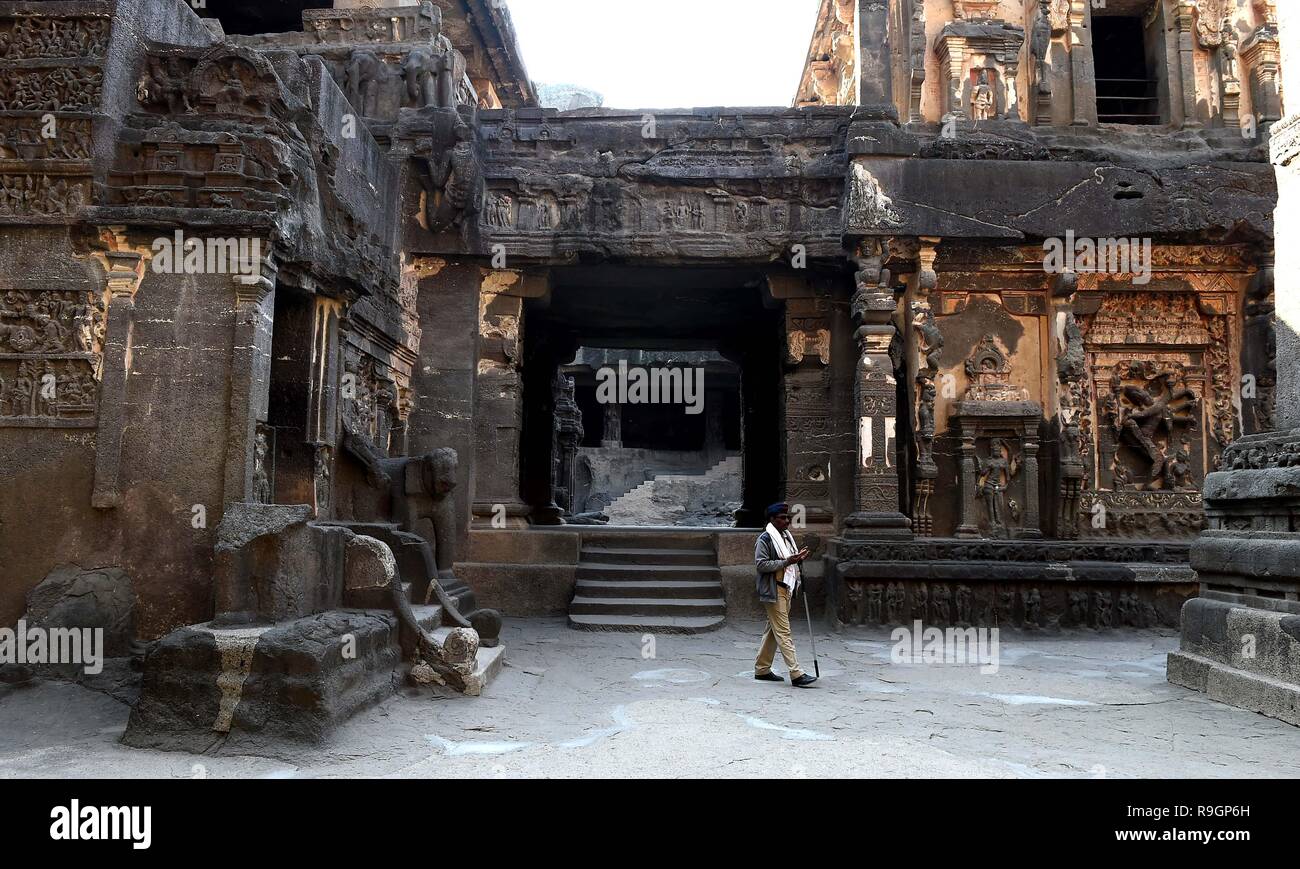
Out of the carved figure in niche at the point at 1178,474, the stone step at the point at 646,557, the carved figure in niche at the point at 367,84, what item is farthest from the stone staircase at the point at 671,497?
the carved figure in niche at the point at 367,84

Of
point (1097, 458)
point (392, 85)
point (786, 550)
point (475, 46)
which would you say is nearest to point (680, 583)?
point (786, 550)

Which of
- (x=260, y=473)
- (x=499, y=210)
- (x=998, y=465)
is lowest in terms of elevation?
(x=260, y=473)

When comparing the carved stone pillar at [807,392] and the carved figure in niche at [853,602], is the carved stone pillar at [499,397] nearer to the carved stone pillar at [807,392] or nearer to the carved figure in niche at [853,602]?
the carved stone pillar at [807,392]

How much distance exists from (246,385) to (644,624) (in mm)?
4597

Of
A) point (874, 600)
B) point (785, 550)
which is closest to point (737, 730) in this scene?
point (785, 550)

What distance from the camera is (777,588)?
6.05 m

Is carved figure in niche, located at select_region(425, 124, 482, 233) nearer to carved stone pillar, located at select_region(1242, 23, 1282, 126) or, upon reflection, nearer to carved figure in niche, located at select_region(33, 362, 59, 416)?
carved figure in niche, located at select_region(33, 362, 59, 416)

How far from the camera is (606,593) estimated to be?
9.23 m

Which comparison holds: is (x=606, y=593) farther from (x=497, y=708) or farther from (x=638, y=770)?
(x=638, y=770)

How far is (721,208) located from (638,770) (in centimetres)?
713

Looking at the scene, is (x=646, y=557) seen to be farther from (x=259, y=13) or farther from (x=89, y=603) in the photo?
(x=259, y=13)

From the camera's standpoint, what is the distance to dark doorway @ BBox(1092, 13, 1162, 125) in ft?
37.8

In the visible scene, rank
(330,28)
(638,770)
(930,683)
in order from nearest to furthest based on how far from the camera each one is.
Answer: (638,770) → (930,683) → (330,28)

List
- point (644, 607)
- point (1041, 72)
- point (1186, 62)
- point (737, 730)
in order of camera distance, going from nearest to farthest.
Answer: point (737, 730), point (644, 607), point (1041, 72), point (1186, 62)
